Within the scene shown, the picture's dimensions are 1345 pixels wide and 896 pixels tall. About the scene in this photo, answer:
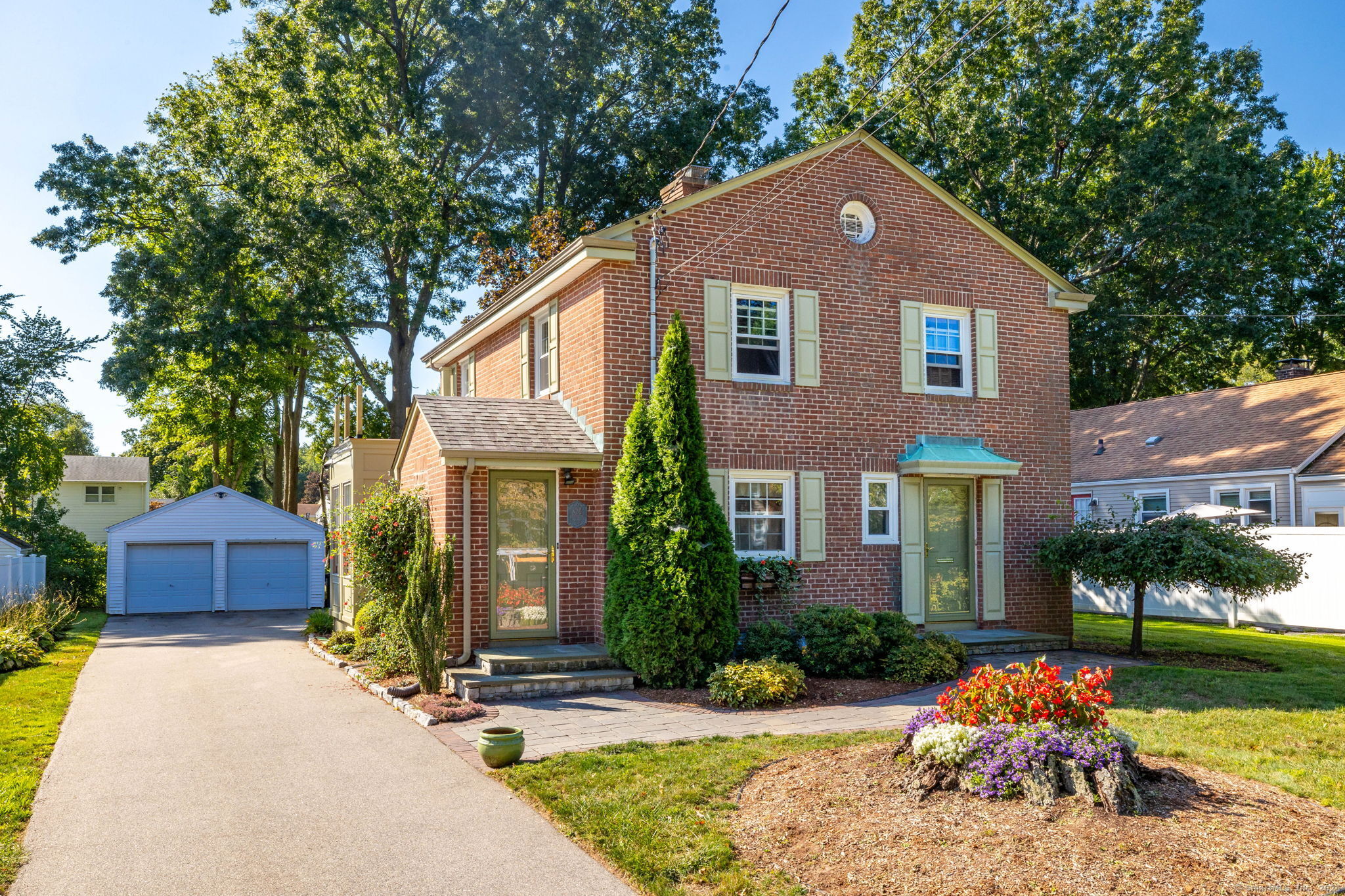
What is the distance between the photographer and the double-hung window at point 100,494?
44.1 m

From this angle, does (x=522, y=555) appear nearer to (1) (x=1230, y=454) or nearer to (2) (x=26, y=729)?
(2) (x=26, y=729)

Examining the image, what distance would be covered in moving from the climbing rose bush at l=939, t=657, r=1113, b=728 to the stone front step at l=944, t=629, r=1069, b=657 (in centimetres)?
679

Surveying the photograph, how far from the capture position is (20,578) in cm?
2106

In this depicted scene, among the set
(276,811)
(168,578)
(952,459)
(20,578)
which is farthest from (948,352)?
(168,578)

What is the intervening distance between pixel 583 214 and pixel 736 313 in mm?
19039

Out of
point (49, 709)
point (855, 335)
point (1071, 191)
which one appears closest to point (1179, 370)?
point (1071, 191)

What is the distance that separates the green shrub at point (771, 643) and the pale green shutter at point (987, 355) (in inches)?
209

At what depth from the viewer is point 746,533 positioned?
43.8 feet

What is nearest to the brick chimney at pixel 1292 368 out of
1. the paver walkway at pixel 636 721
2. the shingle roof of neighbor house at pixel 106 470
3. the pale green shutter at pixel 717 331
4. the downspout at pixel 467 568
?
the pale green shutter at pixel 717 331

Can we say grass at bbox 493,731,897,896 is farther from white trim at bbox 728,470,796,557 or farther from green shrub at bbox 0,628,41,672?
green shrub at bbox 0,628,41,672

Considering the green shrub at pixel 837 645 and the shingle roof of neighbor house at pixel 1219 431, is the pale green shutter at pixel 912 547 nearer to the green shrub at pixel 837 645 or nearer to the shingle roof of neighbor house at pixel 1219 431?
the green shrub at pixel 837 645

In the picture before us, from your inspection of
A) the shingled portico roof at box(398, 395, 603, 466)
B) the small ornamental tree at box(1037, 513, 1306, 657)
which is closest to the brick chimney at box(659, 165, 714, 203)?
the shingled portico roof at box(398, 395, 603, 466)

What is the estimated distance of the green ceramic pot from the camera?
7652 mm

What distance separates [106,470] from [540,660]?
40625 mm
